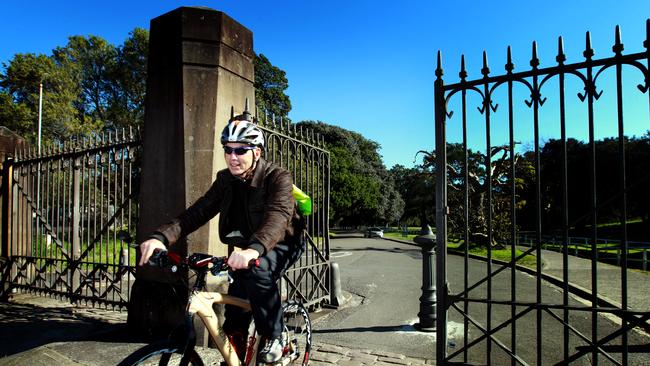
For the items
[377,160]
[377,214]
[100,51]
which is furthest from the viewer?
[377,160]

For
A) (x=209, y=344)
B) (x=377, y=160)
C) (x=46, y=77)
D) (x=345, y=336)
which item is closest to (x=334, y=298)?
(x=345, y=336)

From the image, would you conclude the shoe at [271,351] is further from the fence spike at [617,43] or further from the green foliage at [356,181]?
the green foliage at [356,181]

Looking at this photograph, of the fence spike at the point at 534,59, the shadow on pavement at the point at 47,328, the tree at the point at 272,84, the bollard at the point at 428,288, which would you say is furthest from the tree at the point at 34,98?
the fence spike at the point at 534,59

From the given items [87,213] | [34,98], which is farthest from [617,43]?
[34,98]

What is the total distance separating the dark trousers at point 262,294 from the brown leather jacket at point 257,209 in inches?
6.4

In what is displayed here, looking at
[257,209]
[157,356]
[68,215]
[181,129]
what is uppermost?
[181,129]

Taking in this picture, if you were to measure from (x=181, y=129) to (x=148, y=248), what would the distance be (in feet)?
8.54

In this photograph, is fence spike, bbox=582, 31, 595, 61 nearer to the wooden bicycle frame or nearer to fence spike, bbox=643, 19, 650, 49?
fence spike, bbox=643, 19, 650, 49

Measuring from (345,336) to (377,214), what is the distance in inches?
Result: 1708

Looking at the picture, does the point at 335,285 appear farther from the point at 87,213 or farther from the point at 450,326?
the point at 87,213

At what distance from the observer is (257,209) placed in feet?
10.1

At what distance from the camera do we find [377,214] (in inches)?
1917

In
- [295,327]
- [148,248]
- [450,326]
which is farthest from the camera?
[450,326]

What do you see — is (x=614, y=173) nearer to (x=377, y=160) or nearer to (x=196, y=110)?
(x=377, y=160)
